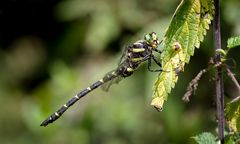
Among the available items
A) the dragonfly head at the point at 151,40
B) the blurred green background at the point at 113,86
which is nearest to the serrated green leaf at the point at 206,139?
the dragonfly head at the point at 151,40

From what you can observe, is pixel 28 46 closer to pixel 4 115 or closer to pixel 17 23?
pixel 17 23

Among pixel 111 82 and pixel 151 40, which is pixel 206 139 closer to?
pixel 151 40

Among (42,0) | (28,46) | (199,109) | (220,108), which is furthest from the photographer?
(28,46)

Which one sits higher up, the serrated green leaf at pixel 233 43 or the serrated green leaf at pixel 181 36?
the serrated green leaf at pixel 181 36

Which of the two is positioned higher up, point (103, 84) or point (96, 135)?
point (96, 135)

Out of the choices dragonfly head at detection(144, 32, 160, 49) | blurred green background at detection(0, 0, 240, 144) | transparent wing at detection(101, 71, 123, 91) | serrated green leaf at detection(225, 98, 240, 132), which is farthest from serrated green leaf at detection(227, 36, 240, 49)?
blurred green background at detection(0, 0, 240, 144)

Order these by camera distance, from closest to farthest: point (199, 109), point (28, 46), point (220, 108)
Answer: point (220, 108) → point (199, 109) → point (28, 46)

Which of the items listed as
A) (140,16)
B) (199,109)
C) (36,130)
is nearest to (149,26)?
(140,16)

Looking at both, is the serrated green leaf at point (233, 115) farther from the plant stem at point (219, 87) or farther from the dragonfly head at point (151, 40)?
the dragonfly head at point (151, 40)
